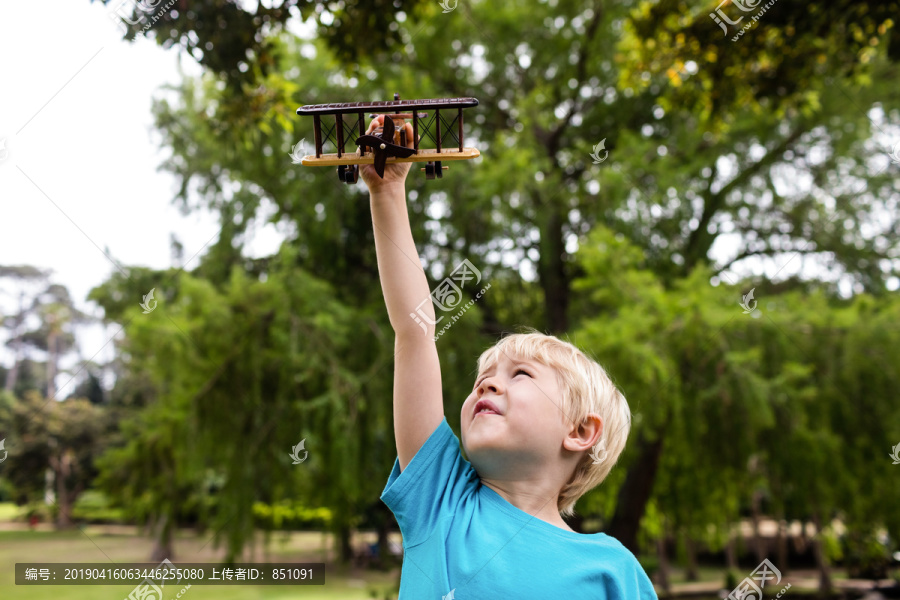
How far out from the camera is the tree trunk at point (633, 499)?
7.16 metres

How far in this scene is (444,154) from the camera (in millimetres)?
1118

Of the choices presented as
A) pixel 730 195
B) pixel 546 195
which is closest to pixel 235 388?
pixel 546 195

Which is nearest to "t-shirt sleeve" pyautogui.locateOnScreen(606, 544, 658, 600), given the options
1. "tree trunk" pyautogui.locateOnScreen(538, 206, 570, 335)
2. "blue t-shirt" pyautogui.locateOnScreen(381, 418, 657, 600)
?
"blue t-shirt" pyautogui.locateOnScreen(381, 418, 657, 600)

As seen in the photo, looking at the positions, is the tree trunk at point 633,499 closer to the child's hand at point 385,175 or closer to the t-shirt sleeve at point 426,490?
the t-shirt sleeve at point 426,490

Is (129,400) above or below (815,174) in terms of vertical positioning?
below

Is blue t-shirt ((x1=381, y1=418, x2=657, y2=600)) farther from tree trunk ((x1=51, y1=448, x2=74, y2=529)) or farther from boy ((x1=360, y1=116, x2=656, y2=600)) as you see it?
tree trunk ((x1=51, y1=448, x2=74, y2=529))

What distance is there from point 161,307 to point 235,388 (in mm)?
1151

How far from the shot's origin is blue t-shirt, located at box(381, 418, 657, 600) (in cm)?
100

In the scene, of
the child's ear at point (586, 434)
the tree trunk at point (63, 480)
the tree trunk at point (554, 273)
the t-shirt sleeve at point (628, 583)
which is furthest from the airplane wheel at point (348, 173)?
the tree trunk at point (63, 480)

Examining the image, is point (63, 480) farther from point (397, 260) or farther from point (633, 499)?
point (397, 260)

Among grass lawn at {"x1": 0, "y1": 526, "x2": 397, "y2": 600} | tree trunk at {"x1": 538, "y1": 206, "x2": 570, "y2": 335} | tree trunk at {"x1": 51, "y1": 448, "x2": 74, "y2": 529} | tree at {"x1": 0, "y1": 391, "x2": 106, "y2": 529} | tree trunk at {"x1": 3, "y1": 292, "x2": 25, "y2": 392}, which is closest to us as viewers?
tree trunk at {"x1": 538, "y1": 206, "x2": 570, "y2": 335}

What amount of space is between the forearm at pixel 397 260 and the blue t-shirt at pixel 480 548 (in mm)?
215

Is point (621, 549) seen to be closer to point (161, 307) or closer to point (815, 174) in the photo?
point (161, 307)

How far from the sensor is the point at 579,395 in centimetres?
121
